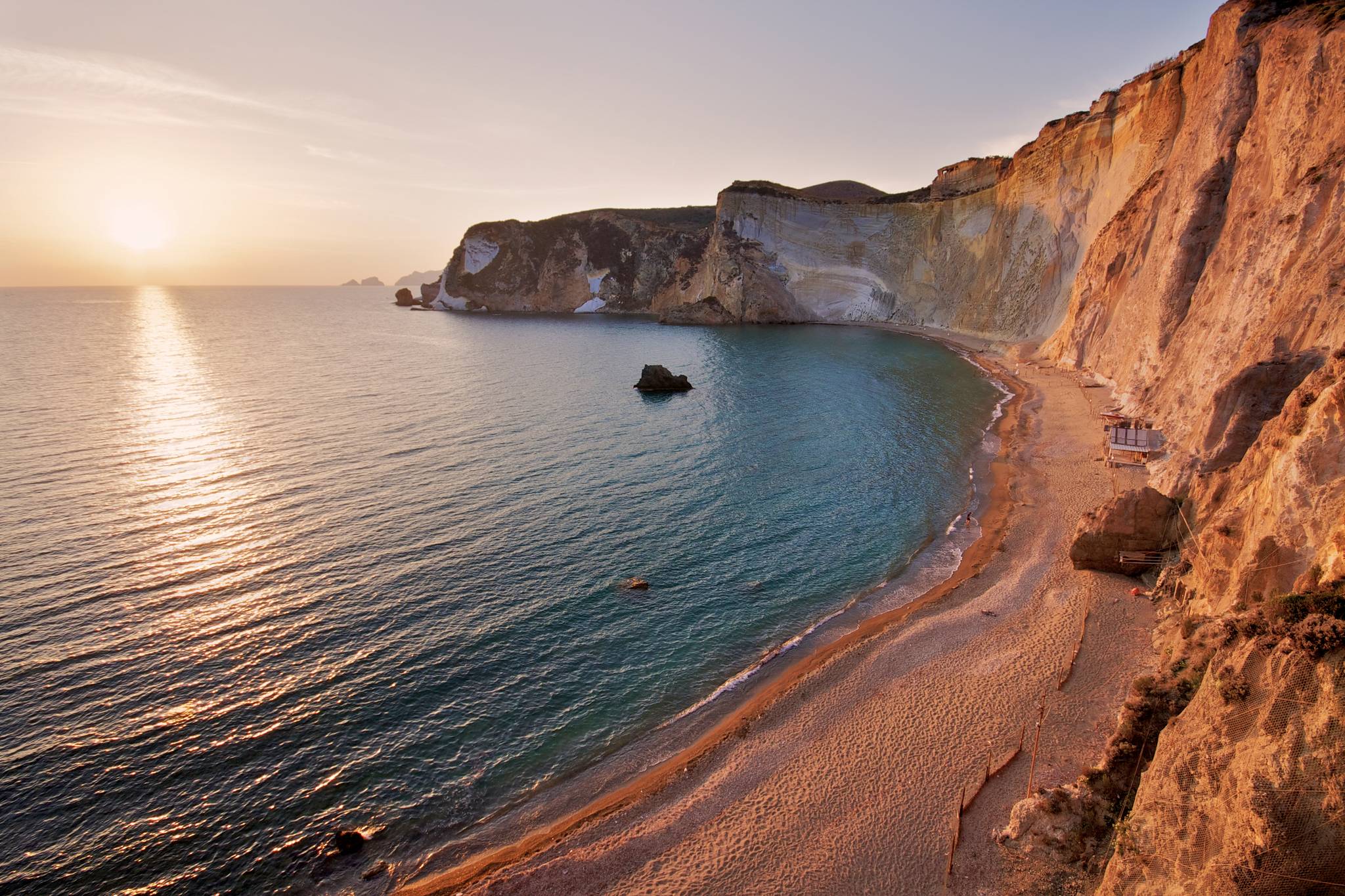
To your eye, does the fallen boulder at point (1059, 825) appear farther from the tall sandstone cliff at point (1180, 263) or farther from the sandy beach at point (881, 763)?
the tall sandstone cliff at point (1180, 263)

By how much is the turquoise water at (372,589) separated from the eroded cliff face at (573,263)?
95.0 meters

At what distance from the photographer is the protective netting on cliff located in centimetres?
716

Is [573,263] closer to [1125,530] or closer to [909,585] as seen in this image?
[909,585]

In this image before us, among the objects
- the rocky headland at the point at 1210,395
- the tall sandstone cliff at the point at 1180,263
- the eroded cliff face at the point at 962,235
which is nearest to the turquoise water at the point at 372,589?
the rocky headland at the point at 1210,395

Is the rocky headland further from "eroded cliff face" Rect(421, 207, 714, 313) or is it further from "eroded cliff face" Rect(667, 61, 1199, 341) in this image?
"eroded cliff face" Rect(421, 207, 714, 313)

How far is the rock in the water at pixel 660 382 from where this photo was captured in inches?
2167

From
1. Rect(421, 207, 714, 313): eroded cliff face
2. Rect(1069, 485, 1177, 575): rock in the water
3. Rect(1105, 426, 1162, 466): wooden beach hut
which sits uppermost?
Rect(421, 207, 714, 313): eroded cliff face

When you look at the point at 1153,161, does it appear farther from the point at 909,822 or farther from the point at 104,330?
the point at 104,330

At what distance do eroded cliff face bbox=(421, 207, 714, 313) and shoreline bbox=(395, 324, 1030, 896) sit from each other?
113721 mm

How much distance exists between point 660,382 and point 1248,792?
4908 cm

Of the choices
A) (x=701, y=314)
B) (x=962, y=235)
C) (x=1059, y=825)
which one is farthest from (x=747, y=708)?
(x=701, y=314)

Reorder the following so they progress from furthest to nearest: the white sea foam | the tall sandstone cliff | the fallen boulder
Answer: the white sea foam < the tall sandstone cliff < the fallen boulder

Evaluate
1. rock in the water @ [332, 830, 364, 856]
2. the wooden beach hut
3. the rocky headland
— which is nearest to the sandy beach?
the rocky headland

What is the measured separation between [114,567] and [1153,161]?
69.9 meters
